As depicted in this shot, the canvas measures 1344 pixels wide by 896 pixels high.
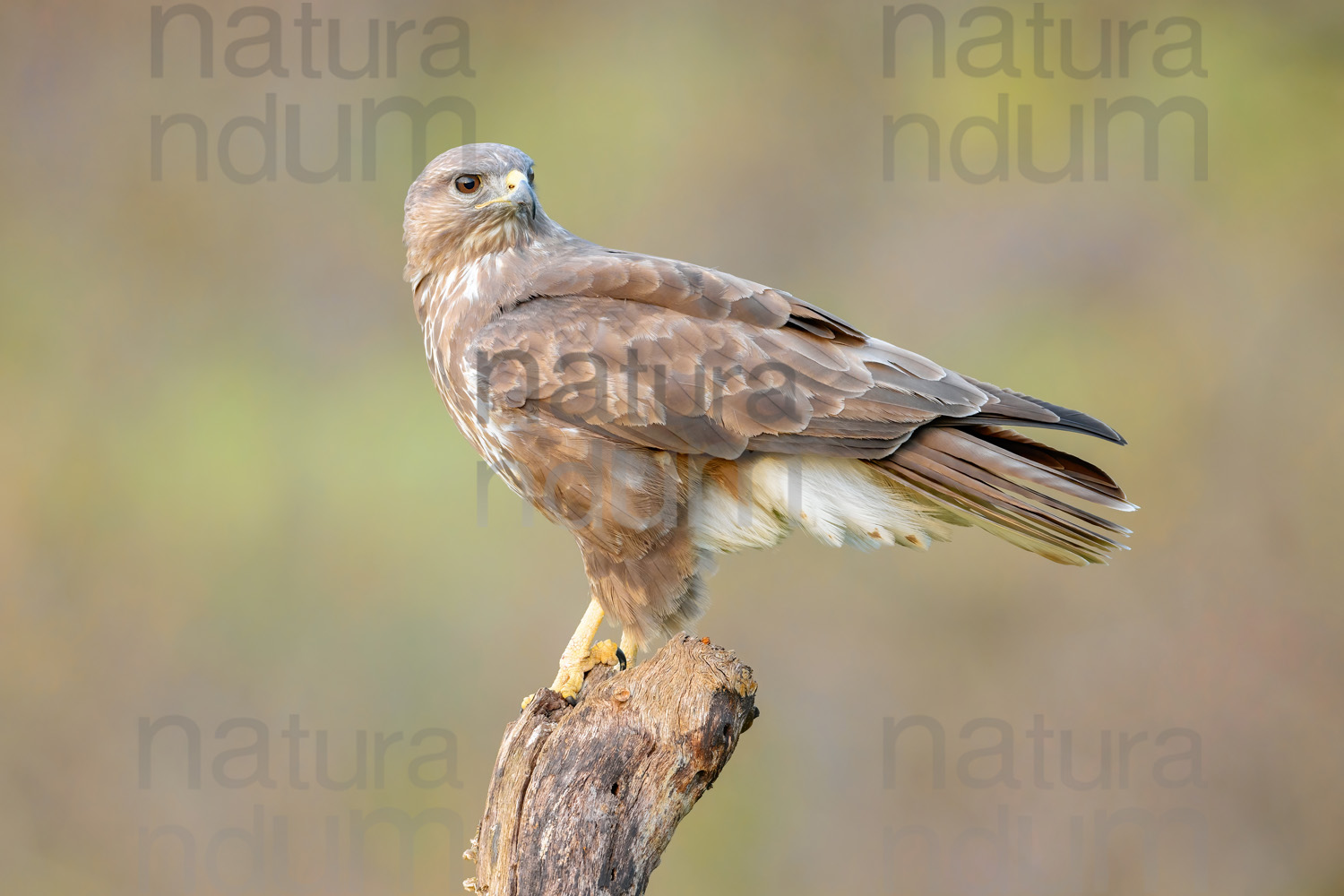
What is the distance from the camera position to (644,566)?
10.2 feet

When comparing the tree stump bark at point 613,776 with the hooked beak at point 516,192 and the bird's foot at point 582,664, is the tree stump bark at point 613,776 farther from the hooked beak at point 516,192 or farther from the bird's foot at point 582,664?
the hooked beak at point 516,192

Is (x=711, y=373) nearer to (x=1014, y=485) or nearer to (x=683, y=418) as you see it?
(x=683, y=418)

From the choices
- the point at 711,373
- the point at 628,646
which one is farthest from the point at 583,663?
the point at 711,373

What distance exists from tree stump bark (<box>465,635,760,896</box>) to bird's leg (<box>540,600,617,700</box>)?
41cm

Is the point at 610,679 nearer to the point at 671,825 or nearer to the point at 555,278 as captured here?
the point at 671,825

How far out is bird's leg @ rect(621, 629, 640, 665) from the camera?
3.23 m

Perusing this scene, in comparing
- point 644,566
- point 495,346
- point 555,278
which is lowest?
point 644,566

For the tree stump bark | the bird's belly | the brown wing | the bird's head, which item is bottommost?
the tree stump bark

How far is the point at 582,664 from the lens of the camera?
326cm

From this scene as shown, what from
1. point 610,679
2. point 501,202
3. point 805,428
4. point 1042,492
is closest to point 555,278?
point 501,202

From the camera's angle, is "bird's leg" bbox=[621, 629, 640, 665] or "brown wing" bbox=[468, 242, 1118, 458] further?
"bird's leg" bbox=[621, 629, 640, 665]

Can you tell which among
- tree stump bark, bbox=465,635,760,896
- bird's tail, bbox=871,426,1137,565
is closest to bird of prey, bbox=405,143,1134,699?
→ bird's tail, bbox=871,426,1137,565

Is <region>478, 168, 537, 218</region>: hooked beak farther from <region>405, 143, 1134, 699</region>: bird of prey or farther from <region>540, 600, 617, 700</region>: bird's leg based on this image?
<region>540, 600, 617, 700</region>: bird's leg

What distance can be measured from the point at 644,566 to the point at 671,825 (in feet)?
2.34
